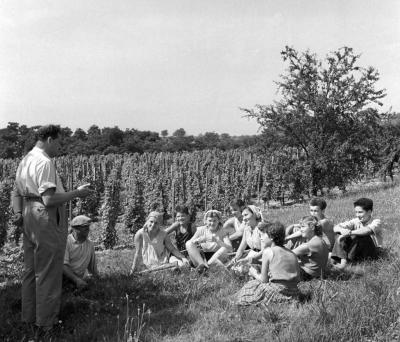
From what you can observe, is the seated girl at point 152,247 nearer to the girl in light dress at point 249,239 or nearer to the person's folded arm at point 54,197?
the girl in light dress at point 249,239

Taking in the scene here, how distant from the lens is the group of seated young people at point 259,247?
14.2 ft

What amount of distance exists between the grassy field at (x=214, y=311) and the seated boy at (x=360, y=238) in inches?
7.4

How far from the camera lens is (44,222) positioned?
374 centimetres

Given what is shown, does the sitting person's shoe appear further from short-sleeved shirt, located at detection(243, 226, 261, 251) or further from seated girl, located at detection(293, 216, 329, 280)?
seated girl, located at detection(293, 216, 329, 280)

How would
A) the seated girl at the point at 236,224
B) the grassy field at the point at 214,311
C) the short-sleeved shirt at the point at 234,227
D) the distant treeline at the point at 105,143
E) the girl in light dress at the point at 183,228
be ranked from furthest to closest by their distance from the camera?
the distant treeline at the point at 105,143
the short-sleeved shirt at the point at 234,227
the seated girl at the point at 236,224
the girl in light dress at the point at 183,228
the grassy field at the point at 214,311

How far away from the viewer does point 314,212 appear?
5742 millimetres

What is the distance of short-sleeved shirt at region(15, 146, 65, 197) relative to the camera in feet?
12.2

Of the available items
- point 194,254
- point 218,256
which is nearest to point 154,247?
point 194,254

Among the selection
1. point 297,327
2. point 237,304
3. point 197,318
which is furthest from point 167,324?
point 297,327

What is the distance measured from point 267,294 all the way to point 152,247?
221 centimetres

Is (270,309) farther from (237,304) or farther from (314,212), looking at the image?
(314,212)

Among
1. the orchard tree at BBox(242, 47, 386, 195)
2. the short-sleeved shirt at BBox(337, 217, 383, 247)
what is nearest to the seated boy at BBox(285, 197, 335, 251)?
the short-sleeved shirt at BBox(337, 217, 383, 247)

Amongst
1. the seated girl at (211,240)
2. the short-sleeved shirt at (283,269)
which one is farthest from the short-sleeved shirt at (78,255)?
the short-sleeved shirt at (283,269)

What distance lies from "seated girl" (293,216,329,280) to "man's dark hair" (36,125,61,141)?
282 centimetres
